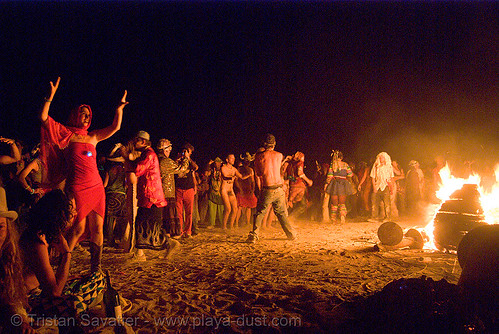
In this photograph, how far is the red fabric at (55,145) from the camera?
391cm

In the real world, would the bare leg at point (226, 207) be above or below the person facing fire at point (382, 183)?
below

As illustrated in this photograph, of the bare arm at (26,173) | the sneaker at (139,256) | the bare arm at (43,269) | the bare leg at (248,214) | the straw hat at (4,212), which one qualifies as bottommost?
the sneaker at (139,256)

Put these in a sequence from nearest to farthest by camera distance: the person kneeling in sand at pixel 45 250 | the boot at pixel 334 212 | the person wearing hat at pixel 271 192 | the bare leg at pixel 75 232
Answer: the person kneeling in sand at pixel 45 250 < the bare leg at pixel 75 232 < the person wearing hat at pixel 271 192 < the boot at pixel 334 212

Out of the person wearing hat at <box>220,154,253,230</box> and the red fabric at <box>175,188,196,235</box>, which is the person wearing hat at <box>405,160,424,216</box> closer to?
the person wearing hat at <box>220,154,253,230</box>

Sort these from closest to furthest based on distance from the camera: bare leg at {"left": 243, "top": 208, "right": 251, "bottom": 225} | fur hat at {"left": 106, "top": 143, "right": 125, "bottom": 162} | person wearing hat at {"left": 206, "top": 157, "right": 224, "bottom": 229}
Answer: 1. fur hat at {"left": 106, "top": 143, "right": 125, "bottom": 162}
2. person wearing hat at {"left": 206, "top": 157, "right": 224, "bottom": 229}
3. bare leg at {"left": 243, "top": 208, "right": 251, "bottom": 225}

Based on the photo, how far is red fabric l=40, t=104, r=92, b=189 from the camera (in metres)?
3.91

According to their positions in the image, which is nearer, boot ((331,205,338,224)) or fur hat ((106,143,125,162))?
fur hat ((106,143,125,162))

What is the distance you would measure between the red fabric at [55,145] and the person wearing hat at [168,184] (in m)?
1.95

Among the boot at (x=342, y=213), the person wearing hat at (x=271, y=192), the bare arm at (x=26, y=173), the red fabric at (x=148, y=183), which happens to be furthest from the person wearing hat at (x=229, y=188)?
the bare arm at (x=26, y=173)

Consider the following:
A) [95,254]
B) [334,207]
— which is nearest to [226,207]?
[334,207]

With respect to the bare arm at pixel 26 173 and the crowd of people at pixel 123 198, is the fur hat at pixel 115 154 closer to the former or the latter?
the crowd of people at pixel 123 198

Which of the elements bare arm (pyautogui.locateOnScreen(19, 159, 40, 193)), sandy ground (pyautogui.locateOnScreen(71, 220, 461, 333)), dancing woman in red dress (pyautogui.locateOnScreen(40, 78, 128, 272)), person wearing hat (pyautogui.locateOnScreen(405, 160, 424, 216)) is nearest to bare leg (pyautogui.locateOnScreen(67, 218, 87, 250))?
dancing woman in red dress (pyautogui.locateOnScreen(40, 78, 128, 272))

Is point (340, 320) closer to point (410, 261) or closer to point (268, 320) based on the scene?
point (268, 320)

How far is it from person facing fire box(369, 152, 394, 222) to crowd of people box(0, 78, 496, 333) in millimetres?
36
